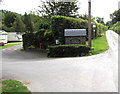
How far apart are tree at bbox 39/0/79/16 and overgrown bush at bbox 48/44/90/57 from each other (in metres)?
10.6

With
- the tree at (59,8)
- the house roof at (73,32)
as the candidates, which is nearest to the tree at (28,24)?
the tree at (59,8)

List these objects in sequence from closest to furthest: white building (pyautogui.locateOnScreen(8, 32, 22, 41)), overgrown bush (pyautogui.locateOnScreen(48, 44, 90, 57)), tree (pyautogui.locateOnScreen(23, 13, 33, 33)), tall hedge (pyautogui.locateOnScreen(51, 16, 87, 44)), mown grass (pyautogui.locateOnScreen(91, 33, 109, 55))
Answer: overgrown bush (pyautogui.locateOnScreen(48, 44, 90, 57))
mown grass (pyautogui.locateOnScreen(91, 33, 109, 55))
tall hedge (pyautogui.locateOnScreen(51, 16, 87, 44))
tree (pyautogui.locateOnScreen(23, 13, 33, 33))
white building (pyautogui.locateOnScreen(8, 32, 22, 41))

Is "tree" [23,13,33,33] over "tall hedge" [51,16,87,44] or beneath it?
over

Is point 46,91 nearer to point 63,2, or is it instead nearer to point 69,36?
point 69,36

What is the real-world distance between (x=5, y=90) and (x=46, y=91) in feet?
4.41

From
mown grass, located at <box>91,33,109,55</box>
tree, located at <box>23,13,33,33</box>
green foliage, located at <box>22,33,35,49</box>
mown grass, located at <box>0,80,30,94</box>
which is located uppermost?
tree, located at <box>23,13,33,33</box>

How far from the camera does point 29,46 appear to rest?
68.5 feet

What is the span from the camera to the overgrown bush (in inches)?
512

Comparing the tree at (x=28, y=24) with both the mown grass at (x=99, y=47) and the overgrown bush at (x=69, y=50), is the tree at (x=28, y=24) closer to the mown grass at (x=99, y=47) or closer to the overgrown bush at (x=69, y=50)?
the mown grass at (x=99, y=47)

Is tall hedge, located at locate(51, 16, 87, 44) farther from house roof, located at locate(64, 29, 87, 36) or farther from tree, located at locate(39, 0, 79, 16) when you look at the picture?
tree, located at locate(39, 0, 79, 16)

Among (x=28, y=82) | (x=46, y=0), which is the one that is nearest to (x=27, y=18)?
(x=46, y=0)

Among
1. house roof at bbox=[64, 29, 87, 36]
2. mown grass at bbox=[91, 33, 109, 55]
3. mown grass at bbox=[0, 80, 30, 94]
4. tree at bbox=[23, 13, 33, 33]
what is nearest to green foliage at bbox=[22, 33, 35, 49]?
house roof at bbox=[64, 29, 87, 36]

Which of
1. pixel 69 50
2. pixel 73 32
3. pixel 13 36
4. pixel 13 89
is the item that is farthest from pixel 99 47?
pixel 13 36

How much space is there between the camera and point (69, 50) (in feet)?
42.9
